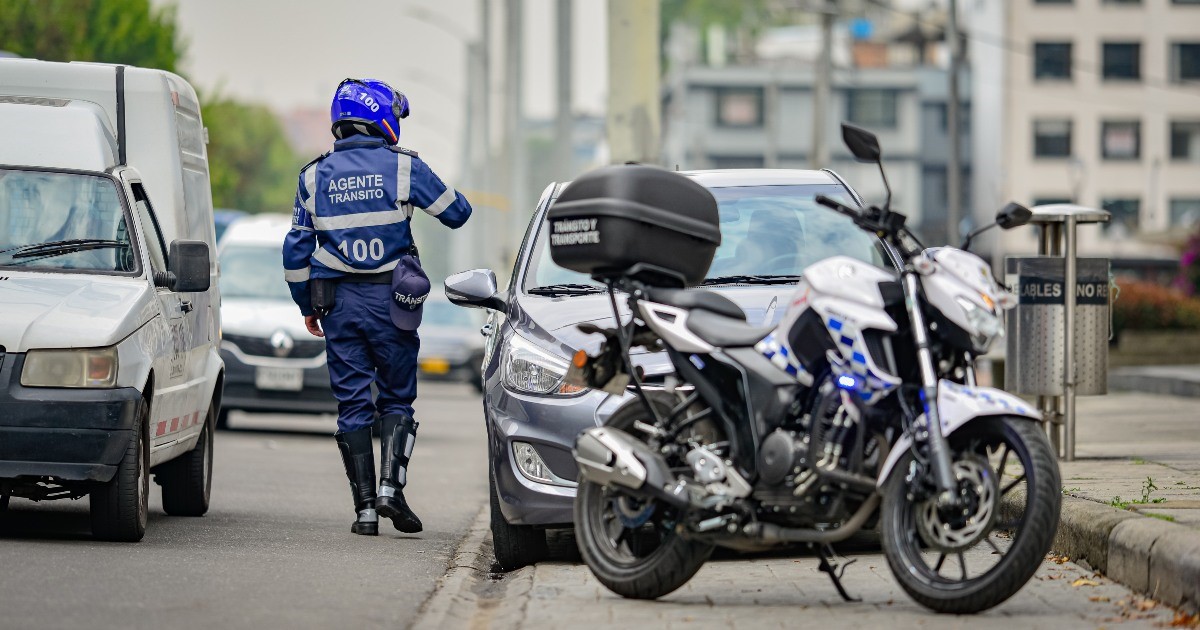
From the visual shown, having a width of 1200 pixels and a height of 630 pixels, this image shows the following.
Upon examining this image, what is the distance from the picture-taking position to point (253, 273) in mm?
19594

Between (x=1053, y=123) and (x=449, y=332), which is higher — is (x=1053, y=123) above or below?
above

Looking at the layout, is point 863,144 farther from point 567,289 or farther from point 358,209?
point 358,209

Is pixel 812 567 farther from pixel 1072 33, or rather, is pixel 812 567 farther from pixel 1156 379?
pixel 1072 33

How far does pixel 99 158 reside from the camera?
9.67m

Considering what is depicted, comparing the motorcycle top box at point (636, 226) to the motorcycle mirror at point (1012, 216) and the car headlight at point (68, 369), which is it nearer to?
the motorcycle mirror at point (1012, 216)

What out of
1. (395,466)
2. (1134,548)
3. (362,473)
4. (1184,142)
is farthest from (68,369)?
(1184,142)

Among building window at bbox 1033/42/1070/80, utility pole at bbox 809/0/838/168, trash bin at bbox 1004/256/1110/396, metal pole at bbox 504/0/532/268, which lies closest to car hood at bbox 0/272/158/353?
trash bin at bbox 1004/256/1110/396

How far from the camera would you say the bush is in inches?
1202

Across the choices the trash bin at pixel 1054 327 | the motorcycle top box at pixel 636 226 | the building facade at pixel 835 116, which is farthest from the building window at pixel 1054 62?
the motorcycle top box at pixel 636 226

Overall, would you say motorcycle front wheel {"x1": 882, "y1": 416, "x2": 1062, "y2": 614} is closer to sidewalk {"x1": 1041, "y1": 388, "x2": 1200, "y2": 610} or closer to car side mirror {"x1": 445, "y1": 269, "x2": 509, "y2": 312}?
sidewalk {"x1": 1041, "y1": 388, "x2": 1200, "y2": 610}

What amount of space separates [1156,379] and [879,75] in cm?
6802

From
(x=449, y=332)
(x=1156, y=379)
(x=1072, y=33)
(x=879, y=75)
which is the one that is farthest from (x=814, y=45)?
(x=1156, y=379)

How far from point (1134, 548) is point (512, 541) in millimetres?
2678

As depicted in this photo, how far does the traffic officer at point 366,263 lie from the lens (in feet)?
29.6
